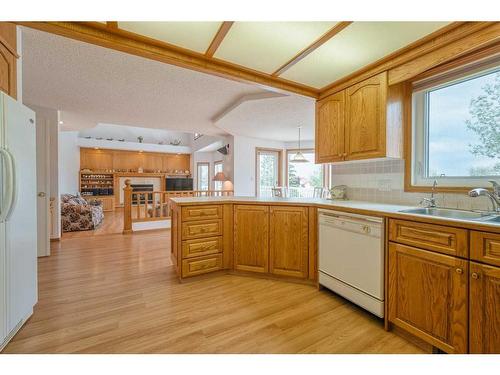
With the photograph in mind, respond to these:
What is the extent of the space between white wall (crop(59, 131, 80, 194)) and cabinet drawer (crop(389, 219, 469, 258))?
8.43 metres

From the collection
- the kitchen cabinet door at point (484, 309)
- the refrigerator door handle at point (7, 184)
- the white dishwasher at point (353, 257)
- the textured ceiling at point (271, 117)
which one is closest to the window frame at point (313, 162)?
the textured ceiling at point (271, 117)

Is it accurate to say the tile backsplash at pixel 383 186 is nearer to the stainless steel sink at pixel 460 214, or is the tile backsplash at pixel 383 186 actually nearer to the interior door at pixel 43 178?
A: the stainless steel sink at pixel 460 214

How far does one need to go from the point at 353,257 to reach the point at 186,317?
4.72 feet

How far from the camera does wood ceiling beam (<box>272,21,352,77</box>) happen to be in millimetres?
1526

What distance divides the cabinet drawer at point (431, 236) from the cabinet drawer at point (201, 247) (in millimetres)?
1717

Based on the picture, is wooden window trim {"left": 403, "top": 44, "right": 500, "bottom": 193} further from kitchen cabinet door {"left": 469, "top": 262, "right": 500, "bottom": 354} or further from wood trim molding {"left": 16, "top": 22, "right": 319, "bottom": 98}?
wood trim molding {"left": 16, "top": 22, "right": 319, "bottom": 98}

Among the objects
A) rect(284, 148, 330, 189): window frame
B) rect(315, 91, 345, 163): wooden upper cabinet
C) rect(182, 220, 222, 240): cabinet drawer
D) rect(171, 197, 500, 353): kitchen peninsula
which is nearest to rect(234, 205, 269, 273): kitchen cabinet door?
rect(171, 197, 500, 353): kitchen peninsula

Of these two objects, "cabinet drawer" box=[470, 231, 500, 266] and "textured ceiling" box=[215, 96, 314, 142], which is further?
"textured ceiling" box=[215, 96, 314, 142]

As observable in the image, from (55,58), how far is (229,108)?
7.51ft

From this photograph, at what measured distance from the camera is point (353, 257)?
6.15ft

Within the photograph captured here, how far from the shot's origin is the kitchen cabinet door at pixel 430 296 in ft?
4.11
